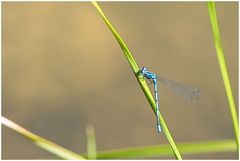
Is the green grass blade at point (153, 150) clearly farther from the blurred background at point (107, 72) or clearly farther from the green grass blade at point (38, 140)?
the blurred background at point (107, 72)

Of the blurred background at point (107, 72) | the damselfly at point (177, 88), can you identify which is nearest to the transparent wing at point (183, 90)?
the damselfly at point (177, 88)

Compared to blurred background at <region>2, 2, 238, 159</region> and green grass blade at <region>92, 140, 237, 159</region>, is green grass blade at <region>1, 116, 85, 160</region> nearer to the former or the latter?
green grass blade at <region>92, 140, 237, 159</region>

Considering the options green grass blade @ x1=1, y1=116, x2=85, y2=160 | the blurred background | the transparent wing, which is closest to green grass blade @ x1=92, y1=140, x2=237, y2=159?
green grass blade @ x1=1, y1=116, x2=85, y2=160

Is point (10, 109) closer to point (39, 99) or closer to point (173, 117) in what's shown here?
point (39, 99)

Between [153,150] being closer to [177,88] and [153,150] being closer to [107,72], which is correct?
[177,88]

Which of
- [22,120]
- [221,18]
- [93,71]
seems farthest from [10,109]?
[221,18]

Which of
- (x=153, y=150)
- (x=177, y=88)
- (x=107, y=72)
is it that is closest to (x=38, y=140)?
(x=153, y=150)
